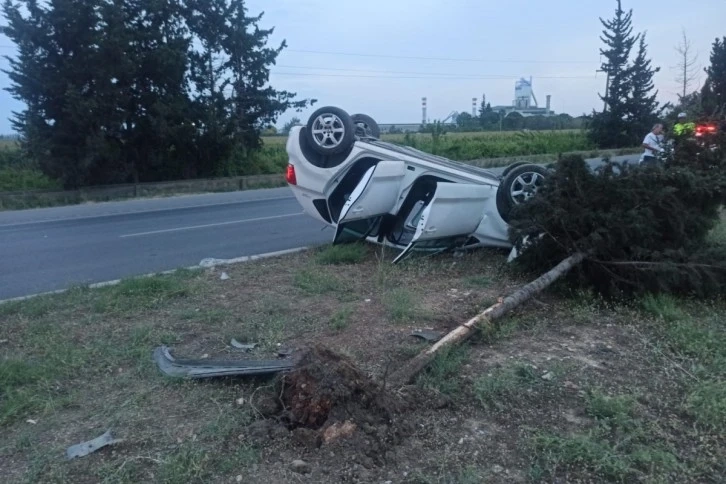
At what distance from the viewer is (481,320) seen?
5.18 meters

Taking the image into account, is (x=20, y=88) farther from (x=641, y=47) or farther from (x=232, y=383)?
(x=641, y=47)

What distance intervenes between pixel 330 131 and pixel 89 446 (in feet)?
17.3

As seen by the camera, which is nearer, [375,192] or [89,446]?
[89,446]

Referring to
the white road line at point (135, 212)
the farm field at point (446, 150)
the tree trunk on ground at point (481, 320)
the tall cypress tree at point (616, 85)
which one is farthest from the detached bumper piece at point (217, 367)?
the tall cypress tree at point (616, 85)

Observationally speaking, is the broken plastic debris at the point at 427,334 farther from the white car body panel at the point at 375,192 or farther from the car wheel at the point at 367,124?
the car wheel at the point at 367,124

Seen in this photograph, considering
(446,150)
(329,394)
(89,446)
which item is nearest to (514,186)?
(329,394)

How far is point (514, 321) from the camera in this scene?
557 centimetres

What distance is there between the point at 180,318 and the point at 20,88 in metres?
16.1

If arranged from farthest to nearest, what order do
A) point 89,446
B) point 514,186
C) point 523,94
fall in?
point 523,94, point 514,186, point 89,446

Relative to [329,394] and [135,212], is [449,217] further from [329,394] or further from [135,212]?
[135,212]

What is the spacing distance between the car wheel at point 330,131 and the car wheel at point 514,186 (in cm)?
185

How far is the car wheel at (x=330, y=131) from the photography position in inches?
320

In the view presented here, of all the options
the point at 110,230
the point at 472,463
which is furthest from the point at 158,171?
the point at 472,463

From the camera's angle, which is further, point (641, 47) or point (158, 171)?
point (641, 47)
